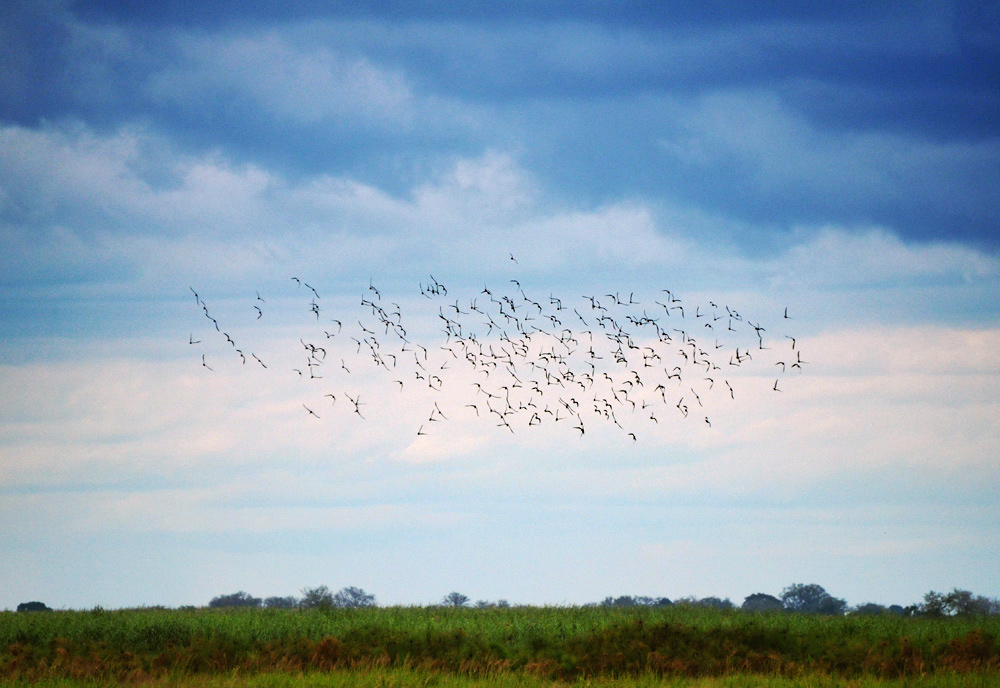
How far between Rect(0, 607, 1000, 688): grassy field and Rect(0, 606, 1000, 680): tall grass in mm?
53

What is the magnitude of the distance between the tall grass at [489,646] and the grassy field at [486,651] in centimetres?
5

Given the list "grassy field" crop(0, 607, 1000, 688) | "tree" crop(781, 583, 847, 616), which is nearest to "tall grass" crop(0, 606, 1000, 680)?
"grassy field" crop(0, 607, 1000, 688)

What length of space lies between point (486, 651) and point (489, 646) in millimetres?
261

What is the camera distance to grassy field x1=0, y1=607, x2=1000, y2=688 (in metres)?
26.5

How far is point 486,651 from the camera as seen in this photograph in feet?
97.9

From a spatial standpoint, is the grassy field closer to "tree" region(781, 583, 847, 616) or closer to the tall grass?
the tall grass

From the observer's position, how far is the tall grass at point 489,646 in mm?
28234

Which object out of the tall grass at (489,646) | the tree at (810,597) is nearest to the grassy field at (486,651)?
the tall grass at (489,646)

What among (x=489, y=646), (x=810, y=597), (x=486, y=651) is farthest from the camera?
(x=810, y=597)

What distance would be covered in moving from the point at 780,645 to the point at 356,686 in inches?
565

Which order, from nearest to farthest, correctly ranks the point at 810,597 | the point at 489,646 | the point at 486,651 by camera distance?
the point at 486,651, the point at 489,646, the point at 810,597

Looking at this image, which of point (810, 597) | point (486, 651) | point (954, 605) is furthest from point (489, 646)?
point (810, 597)

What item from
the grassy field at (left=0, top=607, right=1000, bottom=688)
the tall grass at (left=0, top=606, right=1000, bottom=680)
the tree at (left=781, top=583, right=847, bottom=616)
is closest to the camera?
the grassy field at (left=0, top=607, right=1000, bottom=688)

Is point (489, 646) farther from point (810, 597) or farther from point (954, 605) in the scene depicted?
point (810, 597)
